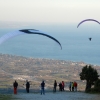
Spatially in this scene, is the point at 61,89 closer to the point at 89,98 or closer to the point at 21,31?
the point at 89,98

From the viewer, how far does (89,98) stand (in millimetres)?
30719

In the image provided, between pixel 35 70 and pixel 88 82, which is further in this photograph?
pixel 35 70

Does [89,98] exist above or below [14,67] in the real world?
below

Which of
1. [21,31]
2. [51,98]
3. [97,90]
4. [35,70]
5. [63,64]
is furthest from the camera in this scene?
[63,64]

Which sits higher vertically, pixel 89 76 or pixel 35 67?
pixel 35 67

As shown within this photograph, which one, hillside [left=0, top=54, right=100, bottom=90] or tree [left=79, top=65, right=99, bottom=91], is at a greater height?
hillside [left=0, top=54, right=100, bottom=90]

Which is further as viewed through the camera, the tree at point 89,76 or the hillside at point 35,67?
the hillside at point 35,67

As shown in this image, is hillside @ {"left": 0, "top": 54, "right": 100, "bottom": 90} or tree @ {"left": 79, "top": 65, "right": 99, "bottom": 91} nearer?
tree @ {"left": 79, "top": 65, "right": 99, "bottom": 91}

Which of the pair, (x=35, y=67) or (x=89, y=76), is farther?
(x=35, y=67)

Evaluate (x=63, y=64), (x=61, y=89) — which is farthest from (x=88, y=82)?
(x=63, y=64)

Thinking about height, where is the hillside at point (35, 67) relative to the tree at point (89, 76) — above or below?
above

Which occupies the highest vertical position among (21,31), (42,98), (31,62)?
(31,62)

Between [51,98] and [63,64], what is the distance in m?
101

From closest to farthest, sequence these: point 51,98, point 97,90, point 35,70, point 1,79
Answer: point 51,98
point 97,90
point 1,79
point 35,70
